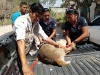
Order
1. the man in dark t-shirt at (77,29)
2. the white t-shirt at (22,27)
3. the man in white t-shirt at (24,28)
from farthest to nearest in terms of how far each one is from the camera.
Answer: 1. the man in dark t-shirt at (77,29)
2. the white t-shirt at (22,27)
3. the man in white t-shirt at (24,28)

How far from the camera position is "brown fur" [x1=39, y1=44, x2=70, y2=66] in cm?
305

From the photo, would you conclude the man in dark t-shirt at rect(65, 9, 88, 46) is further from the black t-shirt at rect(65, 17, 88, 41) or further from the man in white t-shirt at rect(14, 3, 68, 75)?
the man in white t-shirt at rect(14, 3, 68, 75)

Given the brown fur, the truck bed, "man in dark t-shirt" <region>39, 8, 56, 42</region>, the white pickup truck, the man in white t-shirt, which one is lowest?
the white pickup truck

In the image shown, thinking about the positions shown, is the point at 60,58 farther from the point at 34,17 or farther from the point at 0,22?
the point at 0,22

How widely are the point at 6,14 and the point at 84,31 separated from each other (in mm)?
30065

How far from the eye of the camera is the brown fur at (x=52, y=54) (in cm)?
305

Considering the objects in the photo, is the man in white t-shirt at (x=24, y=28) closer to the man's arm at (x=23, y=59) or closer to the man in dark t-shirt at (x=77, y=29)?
the man's arm at (x=23, y=59)

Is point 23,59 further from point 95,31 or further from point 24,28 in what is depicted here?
point 95,31

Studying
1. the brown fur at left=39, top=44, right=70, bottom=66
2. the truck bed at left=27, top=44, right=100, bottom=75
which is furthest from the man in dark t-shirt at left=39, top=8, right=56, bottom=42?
the truck bed at left=27, top=44, right=100, bottom=75

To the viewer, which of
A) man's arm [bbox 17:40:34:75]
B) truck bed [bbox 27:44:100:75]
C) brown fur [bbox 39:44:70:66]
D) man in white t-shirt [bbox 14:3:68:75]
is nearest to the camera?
man's arm [bbox 17:40:34:75]

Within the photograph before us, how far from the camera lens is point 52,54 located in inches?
129

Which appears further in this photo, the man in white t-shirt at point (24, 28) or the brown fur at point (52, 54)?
the brown fur at point (52, 54)

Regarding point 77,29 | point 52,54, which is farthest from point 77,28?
point 52,54

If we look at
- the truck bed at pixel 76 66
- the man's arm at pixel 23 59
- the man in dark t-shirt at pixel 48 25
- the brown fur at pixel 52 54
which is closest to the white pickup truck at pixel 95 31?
the man in dark t-shirt at pixel 48 25
